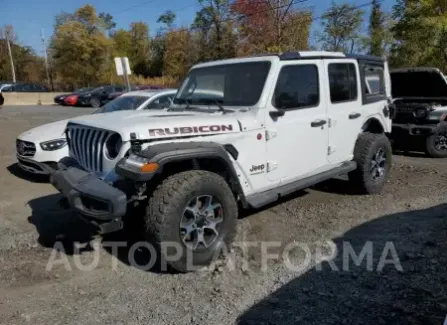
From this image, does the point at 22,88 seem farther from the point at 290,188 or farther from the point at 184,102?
the point at 290,188

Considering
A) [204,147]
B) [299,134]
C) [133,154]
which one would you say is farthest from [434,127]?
[133,154]

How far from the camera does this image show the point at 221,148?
13.1 ft

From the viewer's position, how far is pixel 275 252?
4.39 m

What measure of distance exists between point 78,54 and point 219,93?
44176mm

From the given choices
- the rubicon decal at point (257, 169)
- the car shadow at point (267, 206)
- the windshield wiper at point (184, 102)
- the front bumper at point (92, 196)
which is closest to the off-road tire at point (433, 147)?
the car shadow at point (267, 206)

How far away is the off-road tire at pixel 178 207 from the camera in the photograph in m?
3.65

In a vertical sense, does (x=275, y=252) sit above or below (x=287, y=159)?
below

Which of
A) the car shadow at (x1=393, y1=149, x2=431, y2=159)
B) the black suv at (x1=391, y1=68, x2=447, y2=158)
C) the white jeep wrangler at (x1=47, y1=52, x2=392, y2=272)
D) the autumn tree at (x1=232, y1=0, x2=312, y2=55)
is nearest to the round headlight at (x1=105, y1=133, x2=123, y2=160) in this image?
the white jeep wrangler at (x1=47, y1=52, x2=392, y2=272)

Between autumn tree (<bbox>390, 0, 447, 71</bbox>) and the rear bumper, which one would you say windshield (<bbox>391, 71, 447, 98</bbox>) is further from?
autumn tree (<bbox>390, 0, 447, 71</bbox>)

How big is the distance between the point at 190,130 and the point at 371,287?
6.86 feet

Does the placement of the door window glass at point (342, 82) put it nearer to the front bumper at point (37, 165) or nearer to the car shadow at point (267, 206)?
the car shadow at point (267, 206)

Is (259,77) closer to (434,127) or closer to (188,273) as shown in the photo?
(188,273)

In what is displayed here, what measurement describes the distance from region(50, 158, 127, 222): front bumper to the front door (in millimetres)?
1755

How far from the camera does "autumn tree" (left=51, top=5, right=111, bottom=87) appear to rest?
44125 millimetres
